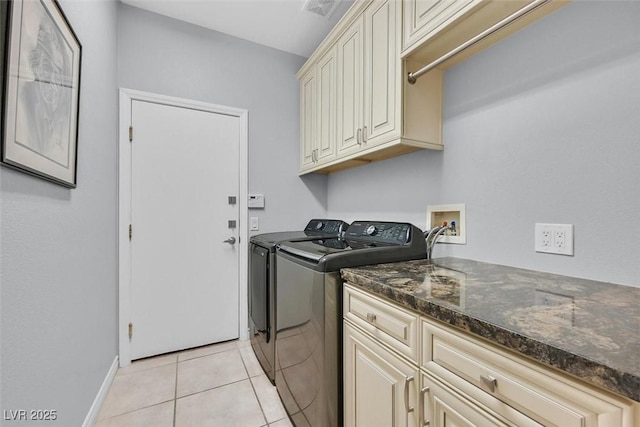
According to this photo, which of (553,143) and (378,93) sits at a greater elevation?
(378,93)

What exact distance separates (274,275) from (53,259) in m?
1.01

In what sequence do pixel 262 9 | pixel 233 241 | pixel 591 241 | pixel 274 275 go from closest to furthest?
pixel 591 241 → pixel 274 275 → pixel 262 9 → pixel 233 241

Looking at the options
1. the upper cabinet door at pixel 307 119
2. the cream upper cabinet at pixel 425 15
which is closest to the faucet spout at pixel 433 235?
the cream upper cabinet at pixel 425 15

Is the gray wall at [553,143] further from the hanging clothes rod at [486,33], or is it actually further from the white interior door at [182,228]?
the white interior door at [182,228]

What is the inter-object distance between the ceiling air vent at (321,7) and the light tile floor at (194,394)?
2.63 meters

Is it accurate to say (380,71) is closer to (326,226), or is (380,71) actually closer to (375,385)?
(326,226)

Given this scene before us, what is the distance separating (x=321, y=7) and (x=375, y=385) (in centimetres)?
236

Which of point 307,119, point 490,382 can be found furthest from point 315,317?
point 307,119

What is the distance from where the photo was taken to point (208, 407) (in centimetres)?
160

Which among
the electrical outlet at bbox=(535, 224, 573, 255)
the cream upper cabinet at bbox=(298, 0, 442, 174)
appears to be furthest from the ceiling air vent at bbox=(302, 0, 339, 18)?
the electrical outlet at bbox=(535, 224, 573, 255)

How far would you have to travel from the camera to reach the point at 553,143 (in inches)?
43.8

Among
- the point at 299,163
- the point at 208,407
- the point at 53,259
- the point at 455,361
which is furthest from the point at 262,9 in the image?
the point at 208,407

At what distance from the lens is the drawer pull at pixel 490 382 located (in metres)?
0.61

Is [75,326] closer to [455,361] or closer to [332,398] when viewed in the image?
[332,398]
